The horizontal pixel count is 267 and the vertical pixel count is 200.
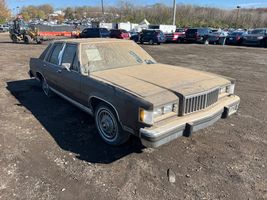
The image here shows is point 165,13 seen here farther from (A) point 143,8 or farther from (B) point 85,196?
Result: (B) point 85,196

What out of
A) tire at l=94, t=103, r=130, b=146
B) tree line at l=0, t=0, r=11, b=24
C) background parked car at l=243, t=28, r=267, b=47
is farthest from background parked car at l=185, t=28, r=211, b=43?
tree line at l=0, t=0, r=11, b=24

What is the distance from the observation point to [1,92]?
696cm

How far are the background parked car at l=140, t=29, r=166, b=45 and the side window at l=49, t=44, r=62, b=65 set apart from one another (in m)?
20.3

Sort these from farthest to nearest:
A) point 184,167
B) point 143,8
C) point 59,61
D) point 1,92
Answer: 1. point 143,8
2. point 1,92
3. point 59,61
4. point 184,167

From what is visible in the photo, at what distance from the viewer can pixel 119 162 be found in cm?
365

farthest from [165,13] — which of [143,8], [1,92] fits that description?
[1,92]

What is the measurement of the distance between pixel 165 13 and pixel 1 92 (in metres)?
72.2

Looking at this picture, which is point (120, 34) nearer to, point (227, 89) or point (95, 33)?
point (95, 33)

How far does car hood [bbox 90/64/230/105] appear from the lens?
340 cm

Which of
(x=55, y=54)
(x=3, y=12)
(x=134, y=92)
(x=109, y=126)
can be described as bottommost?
(x=109, y=126)

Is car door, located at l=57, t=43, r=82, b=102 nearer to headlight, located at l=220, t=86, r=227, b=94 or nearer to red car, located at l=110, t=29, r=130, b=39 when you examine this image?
headlight, located at l=220, t=86, r=227, b=94

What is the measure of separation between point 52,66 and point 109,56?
5.22 ft

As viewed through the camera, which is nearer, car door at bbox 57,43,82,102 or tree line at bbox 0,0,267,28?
car door at bbox 57,43,82,102

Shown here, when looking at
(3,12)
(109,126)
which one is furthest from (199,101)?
(3,12)
